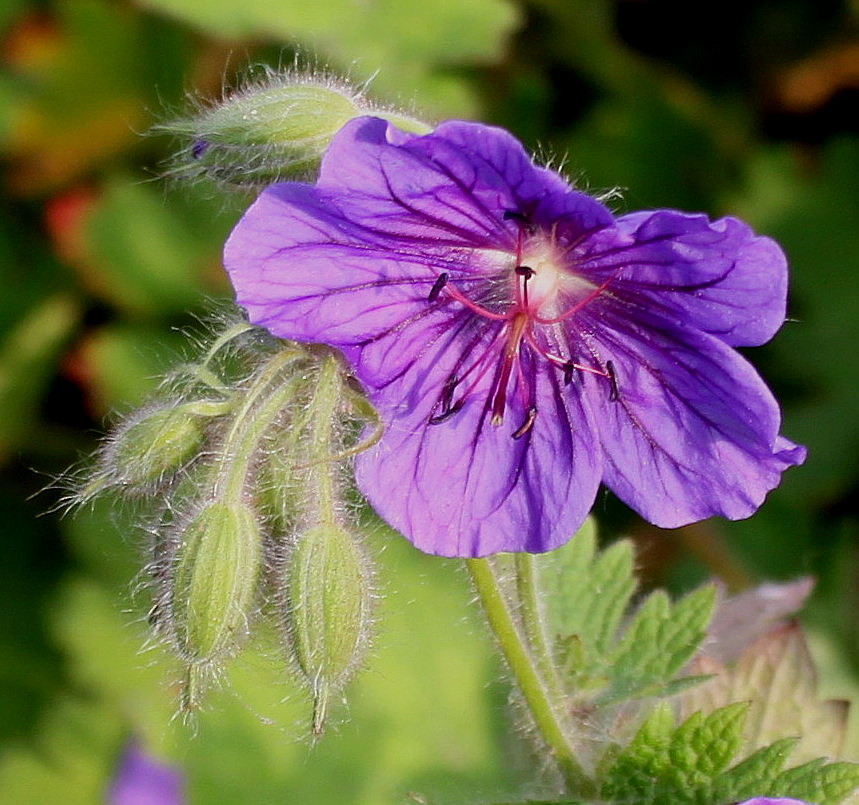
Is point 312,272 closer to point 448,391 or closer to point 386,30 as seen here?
point 448,391

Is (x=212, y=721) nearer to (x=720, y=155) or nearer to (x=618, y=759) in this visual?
(x=618, y=759)

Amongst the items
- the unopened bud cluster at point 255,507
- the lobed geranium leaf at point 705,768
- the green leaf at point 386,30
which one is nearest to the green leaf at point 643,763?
the lobed geranium leaf at point 705,768

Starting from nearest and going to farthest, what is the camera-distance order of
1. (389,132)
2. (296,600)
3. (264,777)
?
(389,132) < (296,600) < (264,777)

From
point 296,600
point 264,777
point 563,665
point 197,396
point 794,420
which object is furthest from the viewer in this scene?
point 794,420

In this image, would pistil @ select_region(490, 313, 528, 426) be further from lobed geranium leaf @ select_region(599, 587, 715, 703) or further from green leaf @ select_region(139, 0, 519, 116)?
green leaf @ select_region(139, 0, 519, 116)

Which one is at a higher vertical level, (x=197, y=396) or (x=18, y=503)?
(x=197, y=396)

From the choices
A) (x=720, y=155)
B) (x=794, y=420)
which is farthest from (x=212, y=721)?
(x=720, y=155)

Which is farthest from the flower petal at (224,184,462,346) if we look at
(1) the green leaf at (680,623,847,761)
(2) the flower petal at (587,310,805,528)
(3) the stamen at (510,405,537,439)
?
(1) the green leaf at (680,623,847,761)

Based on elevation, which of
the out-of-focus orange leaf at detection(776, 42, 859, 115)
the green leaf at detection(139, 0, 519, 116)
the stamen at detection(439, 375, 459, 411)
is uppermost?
the out-of-focus orange leaf at detection(776, 42, 859, 115)
